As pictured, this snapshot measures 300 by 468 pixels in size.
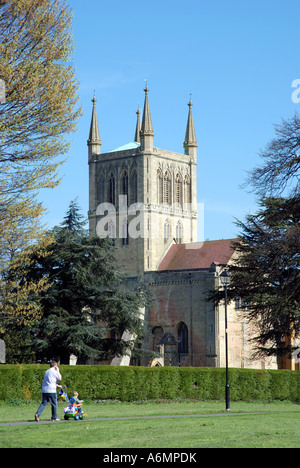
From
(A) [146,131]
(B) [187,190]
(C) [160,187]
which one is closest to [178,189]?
(B) [187,190]

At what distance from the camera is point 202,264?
262 ft

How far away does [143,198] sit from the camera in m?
86.3

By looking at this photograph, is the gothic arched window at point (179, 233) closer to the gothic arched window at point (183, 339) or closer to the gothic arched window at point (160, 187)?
the gothic arched window at point (160, 187)

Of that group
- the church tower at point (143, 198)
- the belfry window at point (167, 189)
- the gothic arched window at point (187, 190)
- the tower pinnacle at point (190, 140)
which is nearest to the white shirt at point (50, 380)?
the church tower at point (143, 198)

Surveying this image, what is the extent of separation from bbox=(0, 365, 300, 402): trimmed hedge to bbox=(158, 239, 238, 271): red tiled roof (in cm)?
3564

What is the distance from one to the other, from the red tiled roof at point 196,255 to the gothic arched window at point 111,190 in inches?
358

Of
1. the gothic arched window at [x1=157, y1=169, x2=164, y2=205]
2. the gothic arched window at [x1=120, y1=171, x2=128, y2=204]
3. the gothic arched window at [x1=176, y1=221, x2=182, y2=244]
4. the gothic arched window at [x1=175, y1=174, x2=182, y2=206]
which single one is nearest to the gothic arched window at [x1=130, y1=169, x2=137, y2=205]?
the gothic arched window at [x1=120, y1=171, x2=128, y2=204]

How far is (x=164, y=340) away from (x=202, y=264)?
8848mm

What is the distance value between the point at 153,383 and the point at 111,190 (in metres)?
54.0

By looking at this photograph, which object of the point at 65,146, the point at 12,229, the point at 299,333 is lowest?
the point at 299,333

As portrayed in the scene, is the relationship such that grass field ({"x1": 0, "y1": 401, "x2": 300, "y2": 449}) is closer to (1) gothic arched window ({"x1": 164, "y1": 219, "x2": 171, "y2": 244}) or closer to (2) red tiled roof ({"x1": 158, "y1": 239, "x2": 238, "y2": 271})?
(2) red tiled roof ({"x1": 158, "y1": 239, "x2": 238, "y2": 271})

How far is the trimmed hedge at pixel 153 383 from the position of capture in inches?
1321
